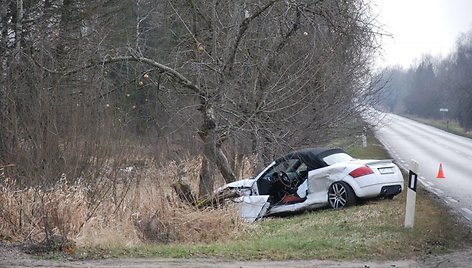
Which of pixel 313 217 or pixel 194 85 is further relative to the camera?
pixel 194 85

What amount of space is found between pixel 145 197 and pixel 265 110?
219 inches

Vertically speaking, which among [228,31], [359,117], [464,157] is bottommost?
[464,157]

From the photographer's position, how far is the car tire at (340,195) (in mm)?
14133

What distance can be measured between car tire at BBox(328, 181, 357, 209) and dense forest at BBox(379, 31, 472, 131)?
691 cm

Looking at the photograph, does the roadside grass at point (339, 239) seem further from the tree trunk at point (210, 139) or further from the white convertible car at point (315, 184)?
the tree trunk at point (210, 139)

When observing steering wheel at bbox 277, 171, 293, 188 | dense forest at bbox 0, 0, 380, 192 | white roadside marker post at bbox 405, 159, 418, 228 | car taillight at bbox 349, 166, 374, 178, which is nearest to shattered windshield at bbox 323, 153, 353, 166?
car taillight at bbox 349, 166, 374, 178

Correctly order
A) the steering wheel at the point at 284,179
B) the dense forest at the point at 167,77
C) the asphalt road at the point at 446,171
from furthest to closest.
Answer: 1. the asphalt road at the point at 446,171
2. the steering wheel at the point at 284,179
3. the dense forest at the point at 167,77

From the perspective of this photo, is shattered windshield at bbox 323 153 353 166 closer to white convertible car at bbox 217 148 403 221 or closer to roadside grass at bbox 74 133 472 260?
white convertible car at bbox 217 148 403 221

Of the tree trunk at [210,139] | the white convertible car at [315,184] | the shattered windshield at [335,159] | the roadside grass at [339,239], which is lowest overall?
the roadside grass at [339,239]

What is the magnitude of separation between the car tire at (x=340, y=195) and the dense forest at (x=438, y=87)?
691cm

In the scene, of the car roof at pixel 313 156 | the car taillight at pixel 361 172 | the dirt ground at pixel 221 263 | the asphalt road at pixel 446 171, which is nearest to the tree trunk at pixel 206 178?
the car roof at pixel 313 156

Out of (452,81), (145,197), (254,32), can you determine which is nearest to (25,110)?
(145,197)

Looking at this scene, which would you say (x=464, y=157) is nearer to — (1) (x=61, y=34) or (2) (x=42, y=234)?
(1) (x=61, y=34)

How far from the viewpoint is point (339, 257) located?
28.2 ft
